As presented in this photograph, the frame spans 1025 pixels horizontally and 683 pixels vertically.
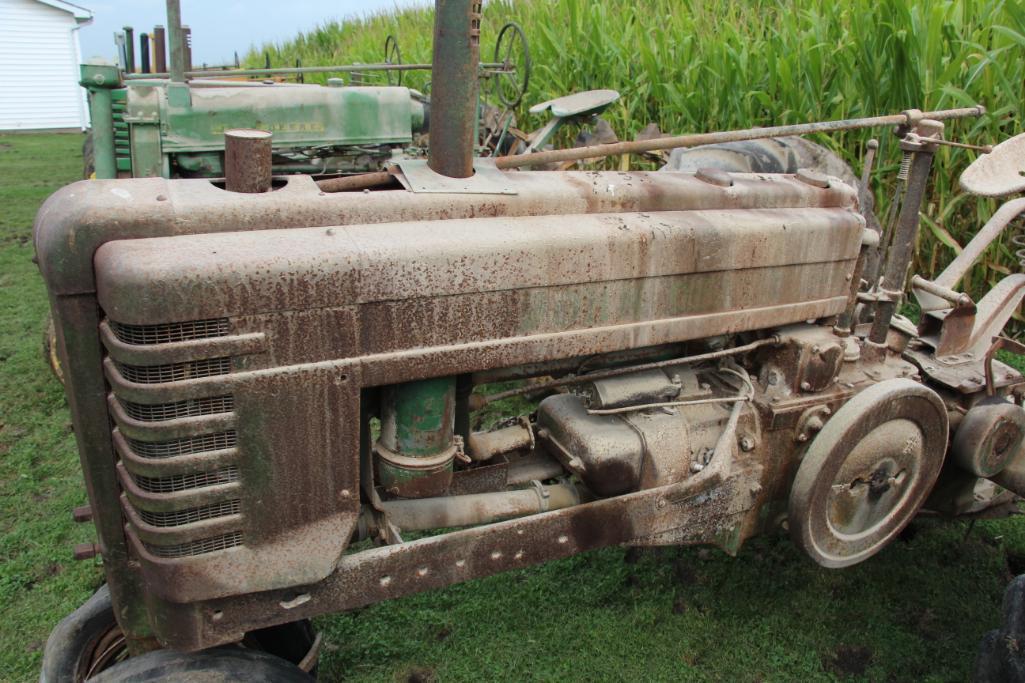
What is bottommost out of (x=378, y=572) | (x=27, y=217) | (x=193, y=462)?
(x=27, y=217)

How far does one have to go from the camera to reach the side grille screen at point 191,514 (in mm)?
1759

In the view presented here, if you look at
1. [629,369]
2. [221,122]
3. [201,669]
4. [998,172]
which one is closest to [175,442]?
[201,669]

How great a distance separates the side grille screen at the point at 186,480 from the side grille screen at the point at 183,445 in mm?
53

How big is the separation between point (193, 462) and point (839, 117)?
4922mm

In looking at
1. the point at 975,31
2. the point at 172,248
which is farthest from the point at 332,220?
A: the point at 975,31

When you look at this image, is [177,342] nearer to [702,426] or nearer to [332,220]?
[332,220]

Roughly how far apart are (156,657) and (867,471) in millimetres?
2019

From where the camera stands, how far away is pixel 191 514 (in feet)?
5.81

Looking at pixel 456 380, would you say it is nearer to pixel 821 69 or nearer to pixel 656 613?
pixel 656 613

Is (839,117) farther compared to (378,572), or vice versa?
(839,117)

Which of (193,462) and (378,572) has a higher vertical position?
(193,462)

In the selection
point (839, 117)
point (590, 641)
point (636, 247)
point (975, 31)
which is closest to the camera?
point (636, 247)

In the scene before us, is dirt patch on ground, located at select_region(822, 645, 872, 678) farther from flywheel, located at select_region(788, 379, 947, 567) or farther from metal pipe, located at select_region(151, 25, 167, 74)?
metal pipe, located at select_region(151, 25, 167, 74)

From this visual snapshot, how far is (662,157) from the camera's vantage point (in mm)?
5270
